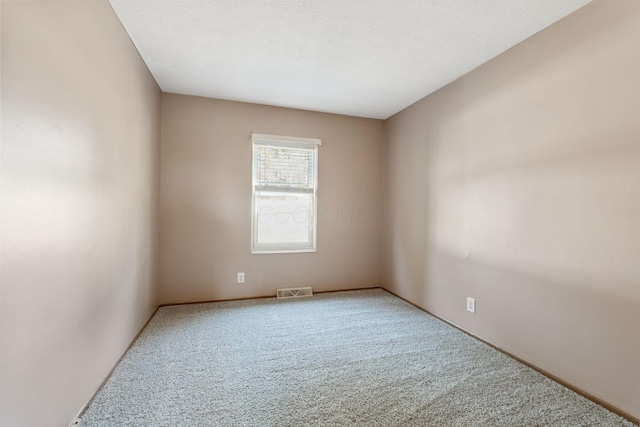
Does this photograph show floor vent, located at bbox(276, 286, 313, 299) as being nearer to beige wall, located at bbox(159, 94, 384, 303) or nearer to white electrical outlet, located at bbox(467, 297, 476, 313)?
beige wall, located at bbox(159, 94, 384, 303)

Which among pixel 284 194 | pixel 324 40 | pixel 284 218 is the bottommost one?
pixel 284 218

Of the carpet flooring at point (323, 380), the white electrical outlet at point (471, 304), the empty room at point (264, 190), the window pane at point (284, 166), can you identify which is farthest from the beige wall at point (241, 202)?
the white electrical outlet at point (471, 304)

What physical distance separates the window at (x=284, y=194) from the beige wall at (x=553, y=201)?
5.05 feet

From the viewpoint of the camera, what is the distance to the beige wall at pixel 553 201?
4.98 feet

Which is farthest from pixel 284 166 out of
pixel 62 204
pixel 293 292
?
pixel 62 204

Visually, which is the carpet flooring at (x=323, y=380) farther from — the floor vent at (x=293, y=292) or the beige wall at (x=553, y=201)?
the floor vent at (x=293, y=292)

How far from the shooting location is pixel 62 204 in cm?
126

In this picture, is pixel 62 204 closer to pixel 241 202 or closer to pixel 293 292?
pixel 241 202

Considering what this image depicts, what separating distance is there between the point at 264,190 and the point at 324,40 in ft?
6.02

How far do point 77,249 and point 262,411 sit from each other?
1.27m

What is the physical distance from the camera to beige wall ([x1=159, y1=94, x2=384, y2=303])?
312cm

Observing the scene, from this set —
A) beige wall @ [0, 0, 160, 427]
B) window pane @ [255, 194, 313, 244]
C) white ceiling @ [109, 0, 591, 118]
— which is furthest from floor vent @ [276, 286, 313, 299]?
white ceiling @ [109, 0, 591, 118]

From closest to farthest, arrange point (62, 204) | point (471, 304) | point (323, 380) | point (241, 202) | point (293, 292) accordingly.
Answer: point (62, 204)
point (323, 380)
point (471, 304)
point (241, 202)
point (293, 292)

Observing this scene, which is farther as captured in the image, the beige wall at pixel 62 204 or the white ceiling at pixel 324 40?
the white ceiling at pixel 324 40
